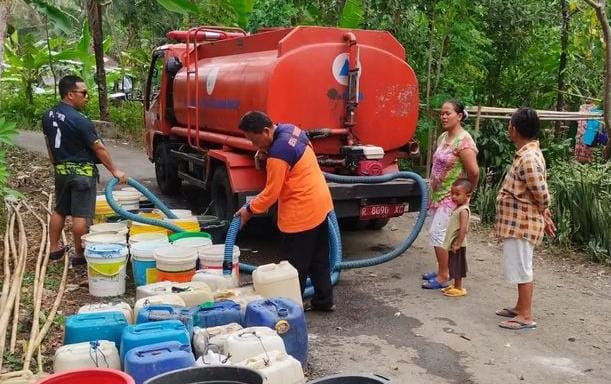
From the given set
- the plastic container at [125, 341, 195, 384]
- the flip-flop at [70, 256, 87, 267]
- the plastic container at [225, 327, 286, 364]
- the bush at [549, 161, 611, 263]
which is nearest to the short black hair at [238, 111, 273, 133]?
the plastic container at [225, 327, 286, 364]

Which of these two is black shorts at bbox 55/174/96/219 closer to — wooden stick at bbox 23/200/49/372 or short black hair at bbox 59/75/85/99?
wooden stick at bbox 23/200/49/372

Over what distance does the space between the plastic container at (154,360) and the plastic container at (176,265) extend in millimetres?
1832

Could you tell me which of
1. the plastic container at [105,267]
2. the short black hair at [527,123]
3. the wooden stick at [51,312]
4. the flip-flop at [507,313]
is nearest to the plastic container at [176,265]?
the plastic container at [105,267]

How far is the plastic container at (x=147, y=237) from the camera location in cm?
583

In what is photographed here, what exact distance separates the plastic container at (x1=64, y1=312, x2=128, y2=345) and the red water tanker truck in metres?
2.61

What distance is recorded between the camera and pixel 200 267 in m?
5.41

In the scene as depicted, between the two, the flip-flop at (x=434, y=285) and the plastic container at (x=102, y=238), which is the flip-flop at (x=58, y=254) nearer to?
the plastic container at (x=102, y=238)

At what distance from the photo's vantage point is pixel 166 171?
1009 centimetres

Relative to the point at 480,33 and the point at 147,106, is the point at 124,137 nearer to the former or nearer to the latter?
the point at 147,106

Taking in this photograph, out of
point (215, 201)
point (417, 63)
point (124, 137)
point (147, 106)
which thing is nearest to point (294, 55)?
point (215, 201)

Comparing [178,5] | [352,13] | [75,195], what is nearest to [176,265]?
[75,195]

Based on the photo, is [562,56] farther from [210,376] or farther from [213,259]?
[210,376]

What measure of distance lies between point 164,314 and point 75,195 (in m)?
2.61

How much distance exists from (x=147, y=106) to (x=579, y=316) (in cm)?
826
